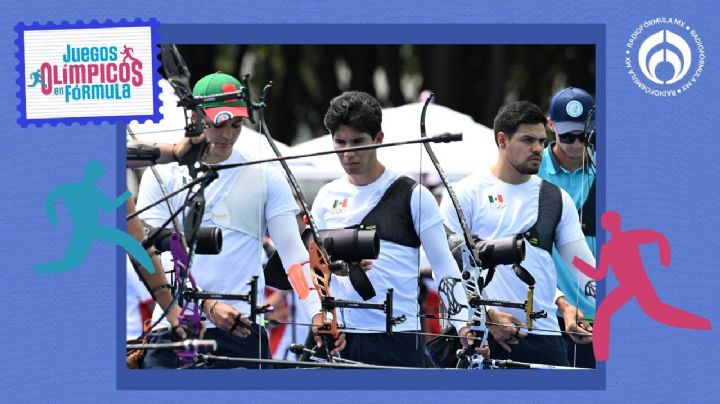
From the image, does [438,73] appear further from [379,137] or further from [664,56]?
[664,56]

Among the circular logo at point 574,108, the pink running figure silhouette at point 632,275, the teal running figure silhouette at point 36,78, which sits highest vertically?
the teal running figure silhouette at point 36,78

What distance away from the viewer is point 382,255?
1065cm

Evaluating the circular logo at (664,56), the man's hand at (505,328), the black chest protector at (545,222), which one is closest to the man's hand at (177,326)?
the man's hand at (505,328)

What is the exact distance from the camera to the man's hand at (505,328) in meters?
10.8

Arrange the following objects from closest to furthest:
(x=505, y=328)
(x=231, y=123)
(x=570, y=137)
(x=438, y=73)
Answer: (x=231, y=123)
(x=505, y=328)
(x=570, y=137)
(x=438, y=73)

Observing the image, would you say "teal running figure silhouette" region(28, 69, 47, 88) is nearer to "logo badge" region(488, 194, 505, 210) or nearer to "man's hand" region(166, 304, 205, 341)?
"man's hand" region(166, 304, 205, 341)

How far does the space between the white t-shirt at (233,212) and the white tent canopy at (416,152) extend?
281 millimetres

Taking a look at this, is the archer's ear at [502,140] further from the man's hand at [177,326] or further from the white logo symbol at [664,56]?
the man's hand at [177,326]

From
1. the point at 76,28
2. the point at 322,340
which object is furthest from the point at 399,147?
the point at 76,28

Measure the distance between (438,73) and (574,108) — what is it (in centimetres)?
124

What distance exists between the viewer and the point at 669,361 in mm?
10500

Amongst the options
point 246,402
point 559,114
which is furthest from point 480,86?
point 246,402

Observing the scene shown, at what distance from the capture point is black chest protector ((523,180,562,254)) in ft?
35.8

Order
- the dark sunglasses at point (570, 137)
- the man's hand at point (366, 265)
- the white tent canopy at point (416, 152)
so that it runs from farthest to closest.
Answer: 1. the dark sunglasses at point (570, 137)
2. the white tent canopy at point (416, 152)
3. the man's hand at point (366, 265)
